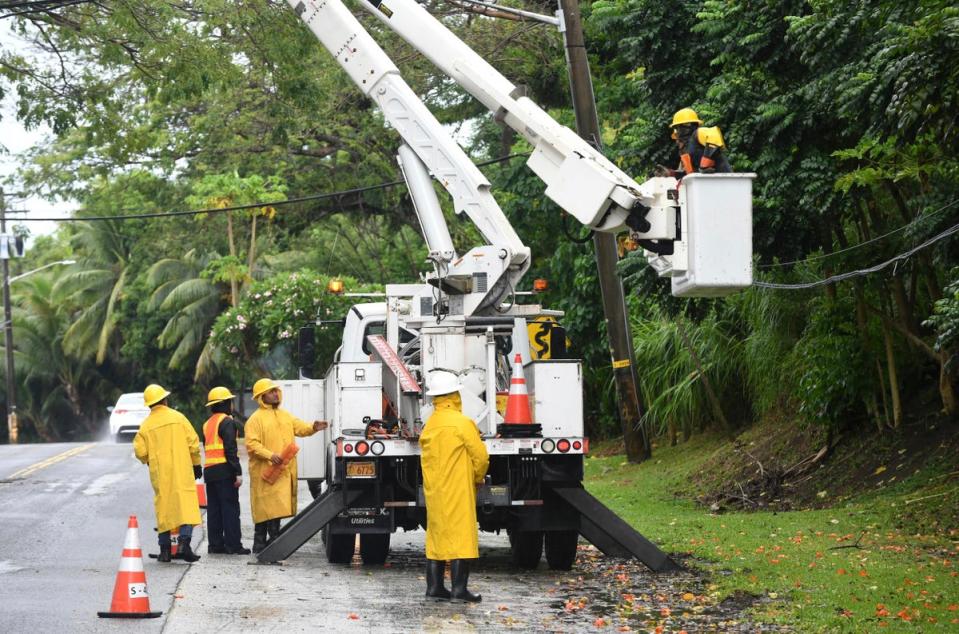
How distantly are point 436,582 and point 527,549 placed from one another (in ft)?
8.16

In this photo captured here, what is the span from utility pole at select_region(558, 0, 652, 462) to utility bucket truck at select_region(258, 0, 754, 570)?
19.5ft

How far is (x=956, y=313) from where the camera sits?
35.7 ft

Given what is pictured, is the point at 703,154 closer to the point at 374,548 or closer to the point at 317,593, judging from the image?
the point at 317,593

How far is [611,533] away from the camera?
1200 cm

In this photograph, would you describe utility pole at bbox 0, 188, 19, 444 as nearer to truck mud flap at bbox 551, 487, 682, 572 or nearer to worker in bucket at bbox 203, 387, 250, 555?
worker in bucket at bbox 203, 387, 250, 555

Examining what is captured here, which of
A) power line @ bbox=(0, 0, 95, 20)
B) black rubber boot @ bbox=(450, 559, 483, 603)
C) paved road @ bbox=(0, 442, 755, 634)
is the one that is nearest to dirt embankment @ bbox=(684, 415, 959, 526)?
paved road @ bbox=(0, 442, 755, 634)

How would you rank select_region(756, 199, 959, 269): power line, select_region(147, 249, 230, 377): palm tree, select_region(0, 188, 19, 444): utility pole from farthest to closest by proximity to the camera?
select_region(0, 188, 19, 444): utility pole
select_region(147, 249, 230, 377): palm tree
select_region(756, 199, 959, 269): power line

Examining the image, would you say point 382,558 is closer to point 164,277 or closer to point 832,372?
point 832,372

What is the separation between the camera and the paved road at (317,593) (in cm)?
955

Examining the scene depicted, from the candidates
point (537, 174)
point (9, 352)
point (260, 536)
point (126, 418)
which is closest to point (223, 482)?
point (260, 536)

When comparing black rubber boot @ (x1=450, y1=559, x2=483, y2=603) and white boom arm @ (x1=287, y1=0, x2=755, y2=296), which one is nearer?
white boom arm @ (x1=287, y1=0, x2=755, y2=296)

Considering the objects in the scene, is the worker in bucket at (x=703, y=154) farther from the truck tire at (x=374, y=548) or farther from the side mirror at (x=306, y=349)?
the side mirror at (x=306, y=349)

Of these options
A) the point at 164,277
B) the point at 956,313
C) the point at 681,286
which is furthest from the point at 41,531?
the point at 164,277

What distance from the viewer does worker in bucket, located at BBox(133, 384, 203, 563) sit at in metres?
12.6
